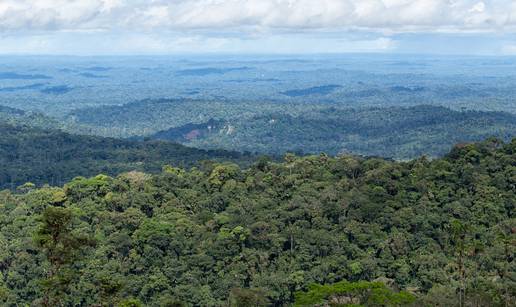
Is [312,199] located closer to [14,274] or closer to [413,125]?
[14,274]

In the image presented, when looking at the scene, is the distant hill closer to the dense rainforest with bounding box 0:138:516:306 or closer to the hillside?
the hillside

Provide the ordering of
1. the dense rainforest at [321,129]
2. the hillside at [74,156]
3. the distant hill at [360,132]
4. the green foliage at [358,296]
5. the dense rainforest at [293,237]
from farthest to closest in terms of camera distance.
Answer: the dense rainforest at [321,129] → the distant hill at [360,132] → the hillside at [74,156] → the dense rainforest at [293,237] → the green foliage at [358,296]

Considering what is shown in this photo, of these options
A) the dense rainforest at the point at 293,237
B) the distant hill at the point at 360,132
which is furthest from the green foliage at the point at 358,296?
the distant hill at the point at 360,132

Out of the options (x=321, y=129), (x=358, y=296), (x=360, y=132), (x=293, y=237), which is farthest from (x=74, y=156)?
(x=360, y=132)

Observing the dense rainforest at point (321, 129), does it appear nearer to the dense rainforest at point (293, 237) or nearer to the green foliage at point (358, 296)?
the dense rainforest at point (293, 237)

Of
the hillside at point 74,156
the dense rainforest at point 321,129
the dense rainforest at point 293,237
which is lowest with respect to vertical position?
the dense rainforest at point 321,129

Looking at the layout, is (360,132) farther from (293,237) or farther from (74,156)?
(293,237)
